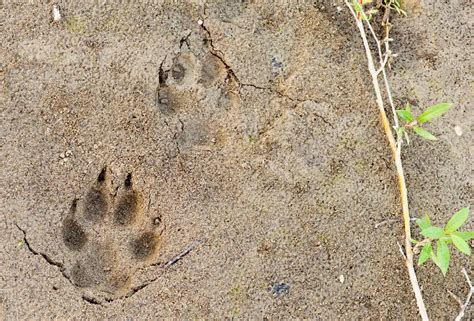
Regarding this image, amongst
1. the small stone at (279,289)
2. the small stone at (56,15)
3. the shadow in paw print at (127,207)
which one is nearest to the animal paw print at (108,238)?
the shadow in paw print at (127,207)

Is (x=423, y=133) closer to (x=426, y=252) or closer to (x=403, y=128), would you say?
(x=403, y=128)

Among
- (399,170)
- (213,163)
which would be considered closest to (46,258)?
(213,163)

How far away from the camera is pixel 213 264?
1805 millimetres

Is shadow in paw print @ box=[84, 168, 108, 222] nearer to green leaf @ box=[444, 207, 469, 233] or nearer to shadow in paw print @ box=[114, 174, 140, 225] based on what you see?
shadow in paw print @ box=[114, 174, 140, 225]

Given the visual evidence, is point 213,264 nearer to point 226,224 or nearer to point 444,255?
point 226,224

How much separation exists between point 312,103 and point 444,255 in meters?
0.64

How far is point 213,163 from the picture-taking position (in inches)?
72.0

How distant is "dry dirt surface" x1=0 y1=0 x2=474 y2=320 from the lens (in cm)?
181

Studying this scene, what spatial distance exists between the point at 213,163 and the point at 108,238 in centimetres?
44

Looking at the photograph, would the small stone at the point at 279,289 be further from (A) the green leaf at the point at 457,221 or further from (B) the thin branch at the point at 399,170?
(A) the green leaf at the point at 457,221

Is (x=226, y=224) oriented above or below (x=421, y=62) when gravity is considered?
below

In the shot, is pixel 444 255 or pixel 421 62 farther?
pixel 421 62

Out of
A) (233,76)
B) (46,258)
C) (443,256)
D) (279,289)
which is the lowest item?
(46,258)

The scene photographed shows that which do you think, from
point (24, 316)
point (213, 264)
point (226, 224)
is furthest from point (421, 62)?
point (24, 316)
